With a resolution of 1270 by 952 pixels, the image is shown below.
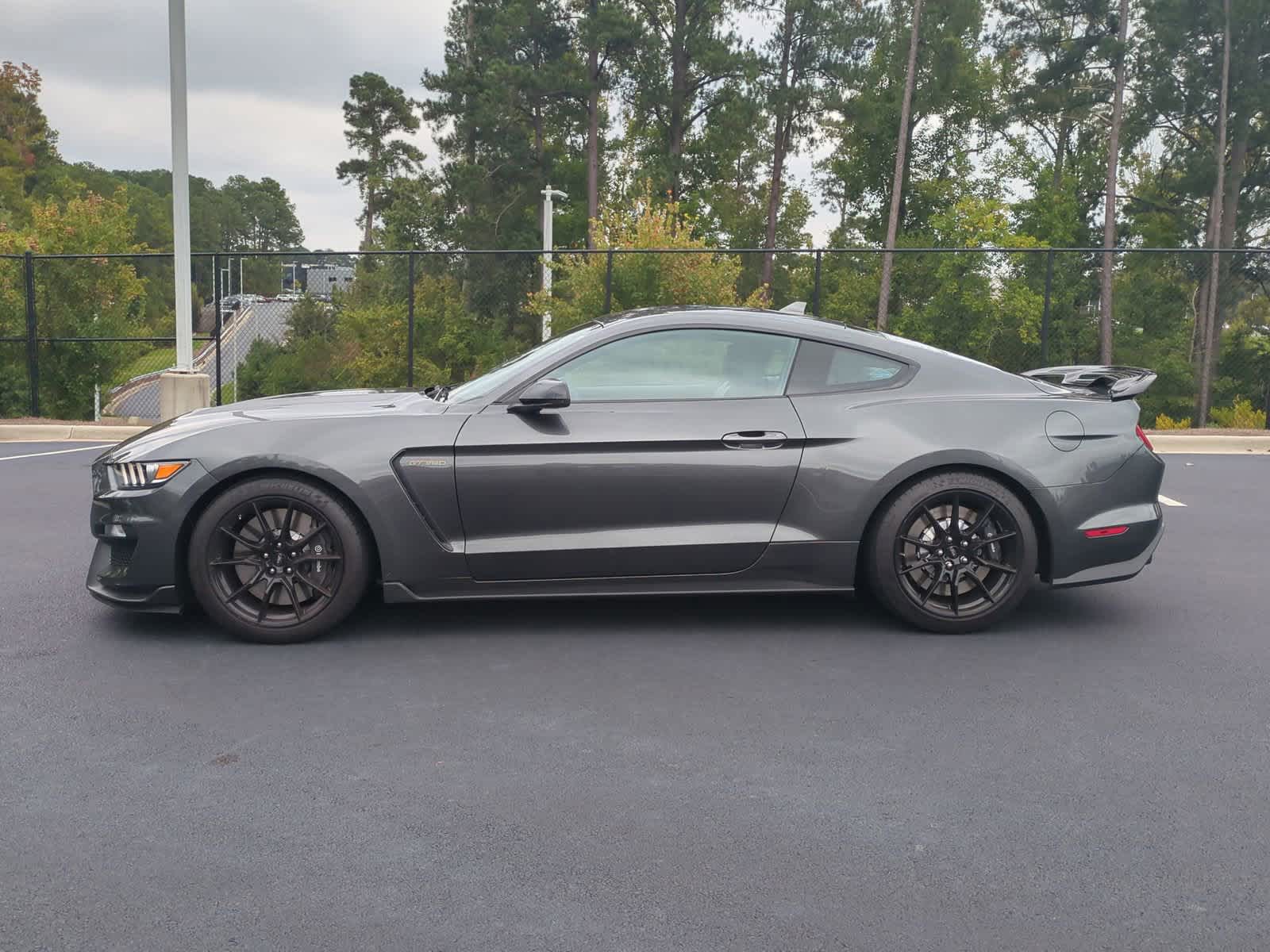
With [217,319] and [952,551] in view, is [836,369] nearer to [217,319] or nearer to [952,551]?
[952,551]

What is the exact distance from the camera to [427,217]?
52781 mm

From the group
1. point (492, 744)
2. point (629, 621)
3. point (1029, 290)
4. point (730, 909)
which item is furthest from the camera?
point (1029, 290)

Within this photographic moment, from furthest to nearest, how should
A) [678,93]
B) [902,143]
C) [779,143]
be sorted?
[779,143]
[678,93]
[902,143]

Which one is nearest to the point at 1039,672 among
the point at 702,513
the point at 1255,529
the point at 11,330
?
the point at 702,513

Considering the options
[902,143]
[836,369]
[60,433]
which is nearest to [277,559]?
[836,369]

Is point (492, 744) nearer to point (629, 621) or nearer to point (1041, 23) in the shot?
point (629, 621)

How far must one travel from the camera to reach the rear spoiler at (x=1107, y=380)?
5780 mm

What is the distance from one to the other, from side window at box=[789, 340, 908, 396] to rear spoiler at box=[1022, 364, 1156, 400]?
3.18 ft

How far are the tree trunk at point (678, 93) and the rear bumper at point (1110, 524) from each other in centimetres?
4586

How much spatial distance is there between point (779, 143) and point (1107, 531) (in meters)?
47.6

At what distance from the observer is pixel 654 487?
534cm

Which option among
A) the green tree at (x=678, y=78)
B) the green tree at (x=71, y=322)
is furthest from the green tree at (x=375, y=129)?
the green tree at (x=71, y=322)

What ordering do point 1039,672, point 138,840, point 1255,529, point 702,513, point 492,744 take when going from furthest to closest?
point 1255,529 → point 702,513 → point 1039,672 → point 492,744 → point 138,840

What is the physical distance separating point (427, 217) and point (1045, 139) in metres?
28.1
